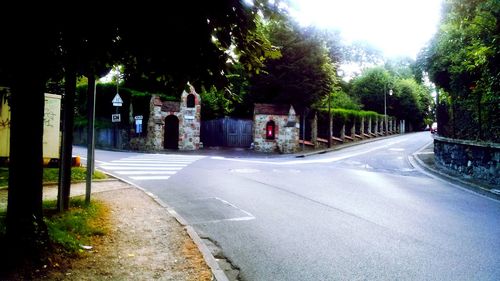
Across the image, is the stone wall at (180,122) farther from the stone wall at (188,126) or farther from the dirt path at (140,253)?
the dirt path at (140,253)

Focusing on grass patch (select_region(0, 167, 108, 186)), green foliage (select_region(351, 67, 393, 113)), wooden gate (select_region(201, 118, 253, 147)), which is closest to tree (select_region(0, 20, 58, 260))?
grass patch (select_region(0, 167, 108, 186))

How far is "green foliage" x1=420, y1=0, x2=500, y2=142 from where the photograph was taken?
409 inches

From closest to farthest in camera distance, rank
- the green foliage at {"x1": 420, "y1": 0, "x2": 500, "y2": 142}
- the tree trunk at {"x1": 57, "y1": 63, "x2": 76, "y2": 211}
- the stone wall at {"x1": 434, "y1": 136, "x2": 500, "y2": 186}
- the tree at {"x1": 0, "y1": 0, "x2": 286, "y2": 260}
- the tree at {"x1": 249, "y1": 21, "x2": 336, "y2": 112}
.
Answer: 1. the tree at {"x1": 0, "y1": 0, "x2": 286, "y2": 260}
2. the tree trunk at {"x1": 57, "y1": 63, "x2": 76, "y2": 211}
3. the green foliage at {"x1": 420, "y1": 0, "x2": 500, "y2": 142}
4. the stone wall at {"x1": 434, "y1": 136, "x2": 500, "y2": 186}
5. the tree at {"x1": 249, "y1": 21, "x2": 336, "y2": 112}

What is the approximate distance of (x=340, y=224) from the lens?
7.25 m

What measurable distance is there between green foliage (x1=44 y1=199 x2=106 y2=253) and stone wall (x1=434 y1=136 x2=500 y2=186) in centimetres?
1183

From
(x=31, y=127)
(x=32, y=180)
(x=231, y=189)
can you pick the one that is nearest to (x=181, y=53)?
(x=31, y=127)

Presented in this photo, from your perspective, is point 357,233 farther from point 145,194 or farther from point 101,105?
point 101,105

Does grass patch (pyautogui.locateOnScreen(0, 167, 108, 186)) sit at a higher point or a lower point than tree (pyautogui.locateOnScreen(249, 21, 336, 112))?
lower

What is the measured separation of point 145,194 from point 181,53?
6060 mm

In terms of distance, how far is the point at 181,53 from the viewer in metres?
4.59

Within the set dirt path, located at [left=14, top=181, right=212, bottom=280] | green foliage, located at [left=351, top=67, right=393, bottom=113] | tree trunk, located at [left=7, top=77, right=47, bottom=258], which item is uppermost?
green foliage, located at [left=351, top=67, right=393, bottom=113]

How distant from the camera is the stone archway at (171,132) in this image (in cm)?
2786

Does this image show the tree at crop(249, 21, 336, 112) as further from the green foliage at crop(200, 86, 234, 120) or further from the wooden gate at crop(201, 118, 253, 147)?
the green foliage at crop(200, 86, 234, 120)

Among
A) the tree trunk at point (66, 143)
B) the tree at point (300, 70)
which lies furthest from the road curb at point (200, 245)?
the tree at point (300, 70)
